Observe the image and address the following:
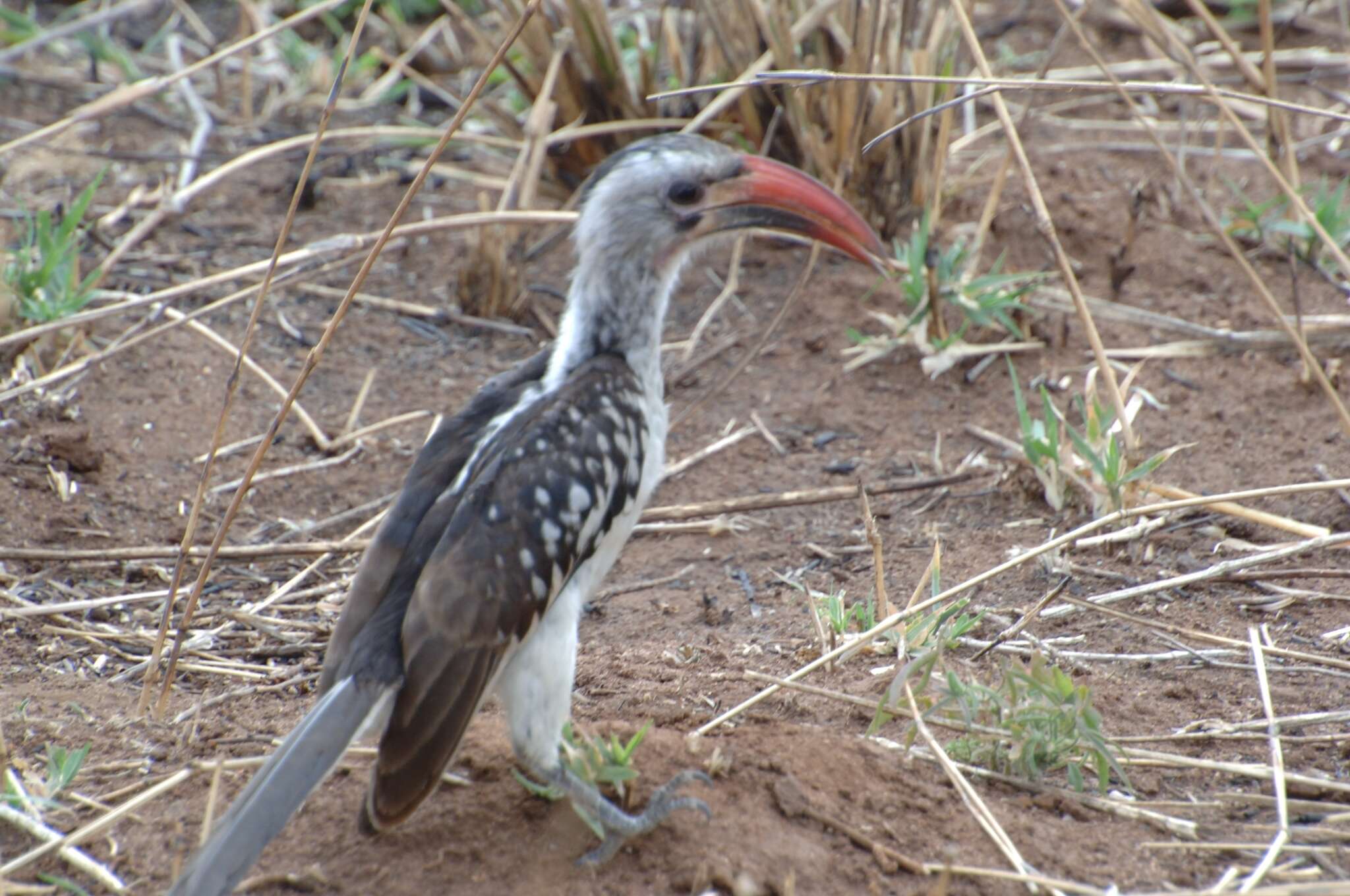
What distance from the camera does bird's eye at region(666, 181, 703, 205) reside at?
333 cm

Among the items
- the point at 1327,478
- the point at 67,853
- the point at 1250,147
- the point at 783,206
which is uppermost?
the point at 783,206

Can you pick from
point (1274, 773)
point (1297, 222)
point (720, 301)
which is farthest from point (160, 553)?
point (1297, 222)

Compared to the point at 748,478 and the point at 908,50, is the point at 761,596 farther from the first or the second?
the point at 908,50

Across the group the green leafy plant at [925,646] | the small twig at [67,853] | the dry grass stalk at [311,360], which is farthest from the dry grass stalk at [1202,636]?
the small twig at [67,853]

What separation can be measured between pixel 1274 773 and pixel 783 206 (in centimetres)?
170

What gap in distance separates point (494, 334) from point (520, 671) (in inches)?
103

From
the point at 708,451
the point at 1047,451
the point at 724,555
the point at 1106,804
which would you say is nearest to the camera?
the point at 1106,804

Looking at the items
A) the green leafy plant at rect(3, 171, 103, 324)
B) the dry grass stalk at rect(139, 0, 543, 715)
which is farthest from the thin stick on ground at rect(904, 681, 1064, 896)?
the green leafy plant at rect(3, 171, 103, 324)

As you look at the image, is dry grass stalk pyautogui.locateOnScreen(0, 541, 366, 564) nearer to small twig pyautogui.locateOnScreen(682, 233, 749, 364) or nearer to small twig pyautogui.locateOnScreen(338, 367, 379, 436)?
small twig pyautogui.locateOnScreen(338, 367, 379, 436)

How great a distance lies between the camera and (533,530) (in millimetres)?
2727

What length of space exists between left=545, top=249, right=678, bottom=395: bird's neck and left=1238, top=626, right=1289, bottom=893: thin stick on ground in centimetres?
147

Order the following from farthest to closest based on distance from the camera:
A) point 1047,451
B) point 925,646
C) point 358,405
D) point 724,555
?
point 358,405, point 724,555, point 1047,451, point 925,646

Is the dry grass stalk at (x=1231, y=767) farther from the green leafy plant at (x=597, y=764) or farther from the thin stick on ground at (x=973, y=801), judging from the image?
the green leafy plant at (x=597, y=764)

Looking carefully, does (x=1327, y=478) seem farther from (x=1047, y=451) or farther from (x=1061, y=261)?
(x=1061, y=261)
